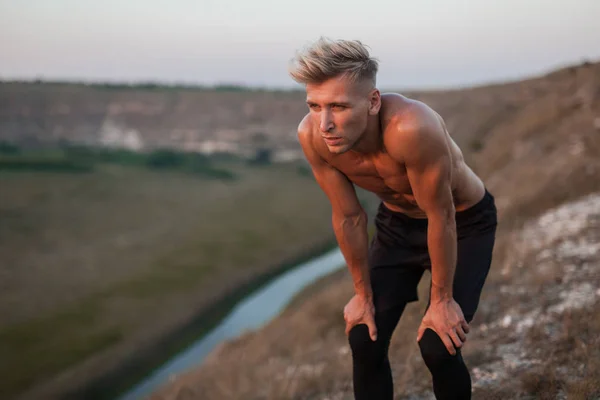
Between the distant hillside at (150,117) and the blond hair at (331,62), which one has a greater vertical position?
the blond hair at (331,62)

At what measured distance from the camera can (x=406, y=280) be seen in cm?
396

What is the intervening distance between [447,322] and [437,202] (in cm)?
72

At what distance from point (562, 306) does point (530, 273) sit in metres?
1.37

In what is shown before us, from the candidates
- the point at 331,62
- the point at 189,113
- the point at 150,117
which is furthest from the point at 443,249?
the point at 150,117

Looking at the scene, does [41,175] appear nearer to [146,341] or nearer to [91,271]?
[91,271]

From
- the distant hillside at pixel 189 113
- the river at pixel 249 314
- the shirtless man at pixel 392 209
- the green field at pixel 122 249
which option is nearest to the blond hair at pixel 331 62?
the shirtless man at pixel 392 209

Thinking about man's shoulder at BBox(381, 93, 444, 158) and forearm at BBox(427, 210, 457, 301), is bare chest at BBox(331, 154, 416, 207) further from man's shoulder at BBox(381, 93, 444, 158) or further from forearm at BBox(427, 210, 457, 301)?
forearm at BBox(427, 210, 457, 301)

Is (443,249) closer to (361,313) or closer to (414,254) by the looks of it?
(414,254)

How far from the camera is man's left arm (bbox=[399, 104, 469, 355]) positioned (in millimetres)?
3203

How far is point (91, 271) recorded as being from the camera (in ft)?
73.5

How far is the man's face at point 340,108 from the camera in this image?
10.2 ft

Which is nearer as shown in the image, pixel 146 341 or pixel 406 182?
pixel 406 182

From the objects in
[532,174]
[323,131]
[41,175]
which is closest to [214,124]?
[41,175]

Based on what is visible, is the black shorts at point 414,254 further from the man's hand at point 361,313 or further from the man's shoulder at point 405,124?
the man's shoulder at point 405,124
